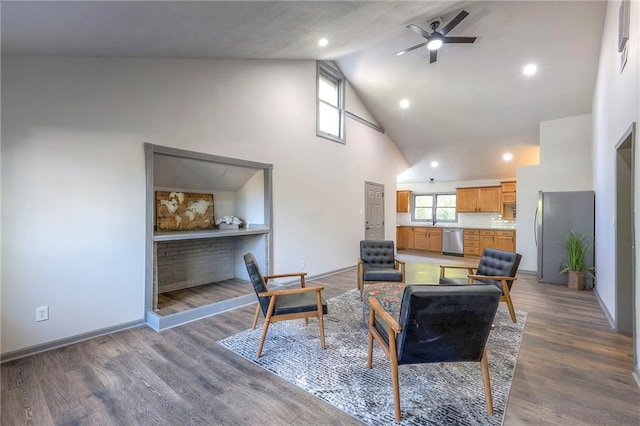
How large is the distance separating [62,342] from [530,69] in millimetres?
7479

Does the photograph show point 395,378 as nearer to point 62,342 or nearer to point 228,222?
point 62,342

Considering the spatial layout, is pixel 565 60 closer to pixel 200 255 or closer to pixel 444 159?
pixel 444 159

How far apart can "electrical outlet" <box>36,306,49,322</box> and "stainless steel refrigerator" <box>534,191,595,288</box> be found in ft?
23.6

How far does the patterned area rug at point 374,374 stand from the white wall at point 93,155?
1.56 m

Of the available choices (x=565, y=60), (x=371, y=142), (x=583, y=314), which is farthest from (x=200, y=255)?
(x=565, y=60)

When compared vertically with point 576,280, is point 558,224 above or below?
above

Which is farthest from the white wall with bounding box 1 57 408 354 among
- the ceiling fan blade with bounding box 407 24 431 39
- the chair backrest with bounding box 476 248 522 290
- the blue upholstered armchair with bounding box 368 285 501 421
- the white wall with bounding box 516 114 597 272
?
the white wall with bounding box 516 114 597 272

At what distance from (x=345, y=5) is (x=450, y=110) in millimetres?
4191

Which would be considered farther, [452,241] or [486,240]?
[452,241]

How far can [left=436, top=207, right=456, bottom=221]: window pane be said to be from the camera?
9.49 m

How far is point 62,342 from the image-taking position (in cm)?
282

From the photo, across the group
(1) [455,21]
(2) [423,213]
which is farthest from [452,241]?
(1) [455,21]

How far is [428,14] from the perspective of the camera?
406 cm

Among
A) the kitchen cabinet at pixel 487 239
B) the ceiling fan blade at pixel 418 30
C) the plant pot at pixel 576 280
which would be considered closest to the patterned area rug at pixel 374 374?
the plant pot at pixel 576 280
